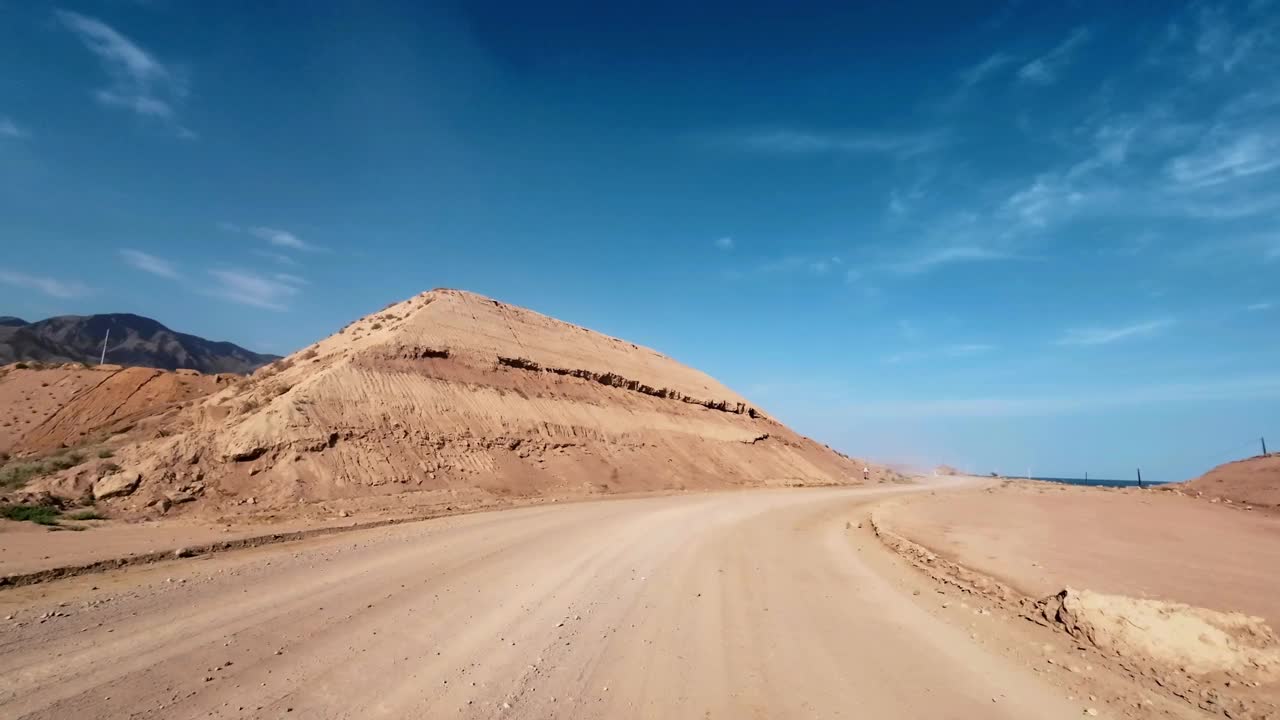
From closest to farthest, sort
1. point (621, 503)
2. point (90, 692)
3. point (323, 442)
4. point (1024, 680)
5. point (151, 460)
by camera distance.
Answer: point (90, 692)
point (1024, 680)
point (151, 460)
point (323, 442)
point (621, 503)

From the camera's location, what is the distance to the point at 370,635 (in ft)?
22.1

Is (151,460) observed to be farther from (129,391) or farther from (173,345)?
(173,345)

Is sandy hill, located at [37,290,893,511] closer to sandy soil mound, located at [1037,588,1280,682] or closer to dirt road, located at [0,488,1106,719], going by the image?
dirt road, located at [0,488,1106,719]

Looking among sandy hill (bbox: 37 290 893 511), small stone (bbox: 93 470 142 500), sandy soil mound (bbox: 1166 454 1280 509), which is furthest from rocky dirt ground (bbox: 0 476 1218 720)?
sandy soil mound (bbox: 1166 454 1280 509)

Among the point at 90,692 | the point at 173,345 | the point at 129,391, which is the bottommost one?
the point at 90,692

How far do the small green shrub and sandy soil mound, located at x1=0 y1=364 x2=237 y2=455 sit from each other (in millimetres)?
10141

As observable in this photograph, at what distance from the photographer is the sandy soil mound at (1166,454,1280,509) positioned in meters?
24.9

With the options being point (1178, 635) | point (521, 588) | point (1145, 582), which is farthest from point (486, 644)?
point (1145, 582)

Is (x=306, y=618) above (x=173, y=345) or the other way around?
the other way around

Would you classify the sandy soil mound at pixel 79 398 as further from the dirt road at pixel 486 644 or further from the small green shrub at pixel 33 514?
the dirt road at pixel 486 644

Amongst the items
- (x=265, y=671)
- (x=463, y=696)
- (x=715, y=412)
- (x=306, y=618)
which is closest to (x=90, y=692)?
(x=265, y=671)

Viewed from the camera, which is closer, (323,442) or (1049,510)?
(323,442)

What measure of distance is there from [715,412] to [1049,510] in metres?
32.7

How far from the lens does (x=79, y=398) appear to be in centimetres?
2716
